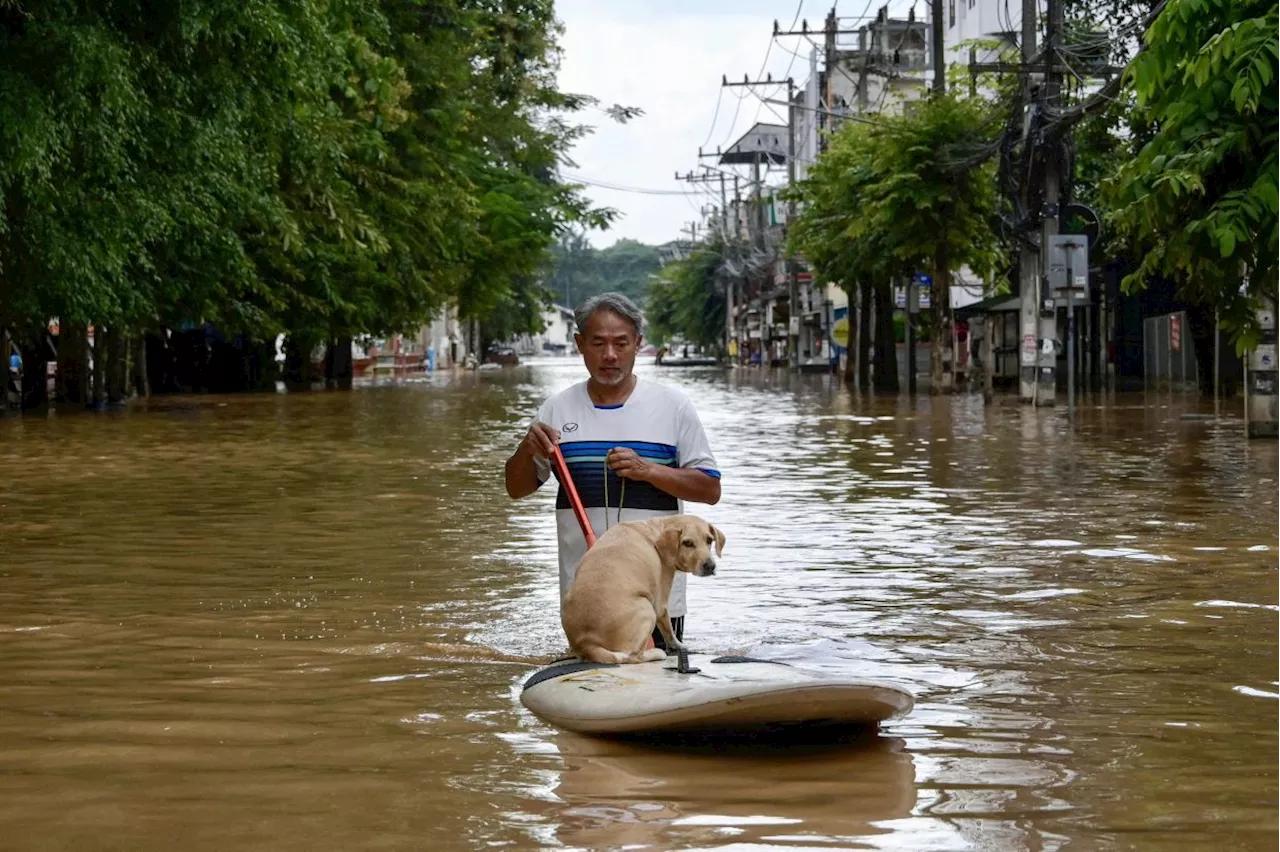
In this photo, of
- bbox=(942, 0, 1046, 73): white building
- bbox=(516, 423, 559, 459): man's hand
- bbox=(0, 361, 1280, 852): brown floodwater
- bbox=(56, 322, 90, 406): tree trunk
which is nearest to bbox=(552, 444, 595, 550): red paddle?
bbox=(516, 423, 559, 459): man's hand

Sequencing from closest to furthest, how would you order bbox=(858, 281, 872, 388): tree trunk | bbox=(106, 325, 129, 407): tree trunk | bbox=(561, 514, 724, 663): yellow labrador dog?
bbox=(561, 514, 724, 663): yellow labrador dog, bbox=(106, 325, 129, 407): tree trunk, bbox=(858, 281, 872, 388): tree trunk

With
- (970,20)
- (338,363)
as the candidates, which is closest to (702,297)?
(970,20)

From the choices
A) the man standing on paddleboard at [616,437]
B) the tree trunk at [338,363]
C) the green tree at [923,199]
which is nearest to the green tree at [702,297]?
A: the tree trunk at [338,363]

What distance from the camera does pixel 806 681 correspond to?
21.6 feet

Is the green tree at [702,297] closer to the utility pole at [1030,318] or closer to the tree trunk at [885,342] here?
the tree trunk at [885,342]

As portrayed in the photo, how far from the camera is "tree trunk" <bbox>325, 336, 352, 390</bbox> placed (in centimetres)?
6431

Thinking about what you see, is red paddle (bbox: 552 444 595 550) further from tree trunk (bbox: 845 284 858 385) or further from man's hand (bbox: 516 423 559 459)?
tree trunk (bbox: 845 284 858 385)

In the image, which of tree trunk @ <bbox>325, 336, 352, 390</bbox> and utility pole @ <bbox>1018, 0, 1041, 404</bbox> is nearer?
utility pole @ <bbox>1018, 0, 1041, 404</bbox>

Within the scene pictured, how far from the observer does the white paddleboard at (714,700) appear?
6.56 meters

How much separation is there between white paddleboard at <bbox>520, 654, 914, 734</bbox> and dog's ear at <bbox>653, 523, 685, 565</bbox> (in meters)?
0.39

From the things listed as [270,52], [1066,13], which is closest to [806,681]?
[270,52]

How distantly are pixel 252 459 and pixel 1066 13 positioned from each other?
26214 millimetres

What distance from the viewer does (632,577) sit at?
24.1ft

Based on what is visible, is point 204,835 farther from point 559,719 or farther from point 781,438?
point 781,438
